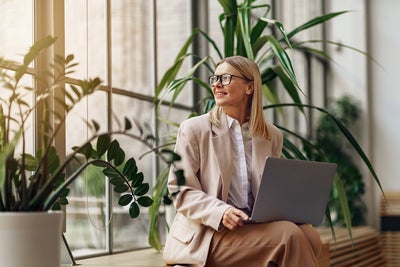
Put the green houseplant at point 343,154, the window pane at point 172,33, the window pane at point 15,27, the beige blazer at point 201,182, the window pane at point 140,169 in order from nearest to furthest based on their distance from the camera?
the beige blazer at point 201,182, the window pane at point 15,27, the window pane at point 140,169, the window pane at point 172,33, the green houseplant at point 343,154

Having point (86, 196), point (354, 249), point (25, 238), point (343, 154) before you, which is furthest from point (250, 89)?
point (343, 154)

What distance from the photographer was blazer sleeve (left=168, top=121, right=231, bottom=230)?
9.11 ft

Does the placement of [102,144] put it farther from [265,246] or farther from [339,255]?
[339,255]

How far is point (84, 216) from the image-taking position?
163 inches

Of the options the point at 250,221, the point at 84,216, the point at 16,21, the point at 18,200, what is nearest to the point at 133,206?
the point at 250,221

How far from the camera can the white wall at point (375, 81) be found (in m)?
8.50

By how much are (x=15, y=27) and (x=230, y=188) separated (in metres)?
1.24

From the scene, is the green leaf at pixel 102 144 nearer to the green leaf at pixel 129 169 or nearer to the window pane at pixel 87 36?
the green leaf at pixel 129 169

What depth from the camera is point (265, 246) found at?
2777 mm

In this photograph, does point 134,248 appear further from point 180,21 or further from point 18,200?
point 18,200

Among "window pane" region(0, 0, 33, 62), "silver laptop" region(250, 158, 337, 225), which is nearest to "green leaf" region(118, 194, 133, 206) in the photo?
"silver laptop" region(250, 158, 337, 225)

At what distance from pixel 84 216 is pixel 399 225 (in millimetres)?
4924

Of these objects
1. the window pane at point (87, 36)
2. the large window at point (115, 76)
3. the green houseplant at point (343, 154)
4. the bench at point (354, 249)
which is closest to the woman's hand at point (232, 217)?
the large window at point (115, 76)

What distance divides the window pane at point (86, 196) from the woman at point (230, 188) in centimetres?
101
